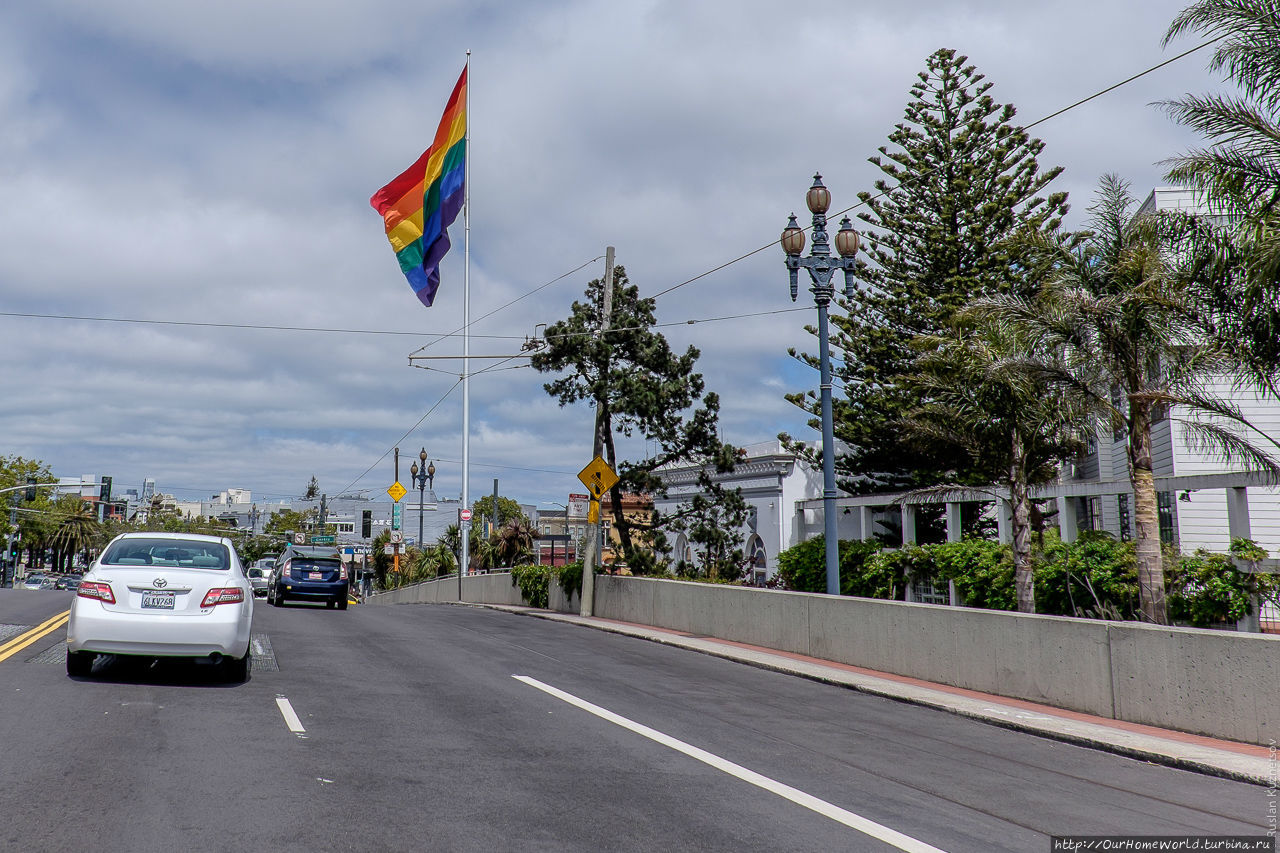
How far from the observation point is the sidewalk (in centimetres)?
825

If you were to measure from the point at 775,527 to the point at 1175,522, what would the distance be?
15054mm

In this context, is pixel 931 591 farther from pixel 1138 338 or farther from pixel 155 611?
pixel 155 611

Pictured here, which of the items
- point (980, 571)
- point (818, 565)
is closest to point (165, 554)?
point (980, 571)

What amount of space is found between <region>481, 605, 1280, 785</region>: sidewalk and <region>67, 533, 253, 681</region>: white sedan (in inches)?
295

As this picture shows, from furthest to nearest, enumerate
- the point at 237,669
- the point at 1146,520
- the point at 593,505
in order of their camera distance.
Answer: the point at 593,505
the point at 1146,520
the point at 237,669

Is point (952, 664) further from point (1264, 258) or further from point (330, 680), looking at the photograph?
point (330, 680)

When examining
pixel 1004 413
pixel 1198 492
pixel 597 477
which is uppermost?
pixel 1004 413

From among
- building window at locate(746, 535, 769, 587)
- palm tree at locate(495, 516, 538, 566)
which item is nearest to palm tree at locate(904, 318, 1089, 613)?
building window at locate(746, 535, 769, 587)

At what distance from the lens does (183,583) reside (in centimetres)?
1018

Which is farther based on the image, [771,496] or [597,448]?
[771,496]

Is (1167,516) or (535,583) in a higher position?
(1167,516)

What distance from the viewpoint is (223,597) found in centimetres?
1035

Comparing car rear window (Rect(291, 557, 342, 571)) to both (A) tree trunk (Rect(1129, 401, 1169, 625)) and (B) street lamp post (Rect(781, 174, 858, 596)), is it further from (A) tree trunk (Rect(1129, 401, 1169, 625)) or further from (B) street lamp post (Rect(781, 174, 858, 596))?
(A) tree trunk (Rect(1129, 401, 1169, 625))

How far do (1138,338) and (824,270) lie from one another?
509cm
